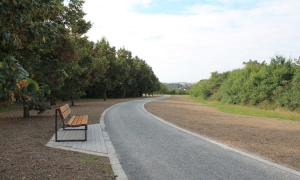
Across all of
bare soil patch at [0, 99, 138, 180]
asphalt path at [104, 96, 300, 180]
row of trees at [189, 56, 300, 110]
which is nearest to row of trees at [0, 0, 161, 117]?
bare soil patch at [0, 99, 138, 180]

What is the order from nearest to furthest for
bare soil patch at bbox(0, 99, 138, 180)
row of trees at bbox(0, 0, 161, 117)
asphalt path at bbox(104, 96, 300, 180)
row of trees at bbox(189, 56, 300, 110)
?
row of trees at bbox(0, 0, 161, 117) < bare soil patch at bbox(0, 99, 138, 180) < asphalt path at bbox(104, 96, 300, 180) < row of trees at bbox(189, 56, 300, 110)

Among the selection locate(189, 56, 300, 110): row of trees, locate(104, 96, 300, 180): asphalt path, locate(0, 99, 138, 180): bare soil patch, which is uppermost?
locate(189, 56, 300, 110): row of trees

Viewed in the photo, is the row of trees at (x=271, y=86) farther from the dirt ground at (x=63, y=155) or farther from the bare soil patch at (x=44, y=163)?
the bare soil patch at (x=44, y=163)

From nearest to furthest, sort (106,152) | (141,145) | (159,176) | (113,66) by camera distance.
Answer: (159,176)
(106,152)
(141,145)
(113,66)

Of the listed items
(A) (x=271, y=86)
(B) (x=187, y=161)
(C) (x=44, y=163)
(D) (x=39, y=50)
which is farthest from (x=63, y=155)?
(A) (x=271, y=86)

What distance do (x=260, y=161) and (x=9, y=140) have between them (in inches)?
265

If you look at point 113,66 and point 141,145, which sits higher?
point 113,66

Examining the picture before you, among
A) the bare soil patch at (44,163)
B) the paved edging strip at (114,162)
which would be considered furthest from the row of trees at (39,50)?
the paved edging strip at (114,162)

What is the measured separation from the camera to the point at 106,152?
7113mm

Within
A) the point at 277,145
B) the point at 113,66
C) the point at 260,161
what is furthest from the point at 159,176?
the point at 113,66

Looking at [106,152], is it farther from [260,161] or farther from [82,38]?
[82,38]

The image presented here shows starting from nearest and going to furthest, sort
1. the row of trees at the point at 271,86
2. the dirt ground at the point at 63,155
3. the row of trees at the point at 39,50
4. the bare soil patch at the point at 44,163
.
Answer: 1. the row of trees at the point at 39,50
2. the bare soil patch at the point at 44,163
3. the dirt ground at the point at 63,155
4. the row of trees at the point at 271,86

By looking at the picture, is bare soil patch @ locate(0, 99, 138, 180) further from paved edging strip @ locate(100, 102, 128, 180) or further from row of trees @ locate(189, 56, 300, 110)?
row of trees @ locate(189, 56, 300, 110)

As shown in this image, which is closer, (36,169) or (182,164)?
(36,169)
